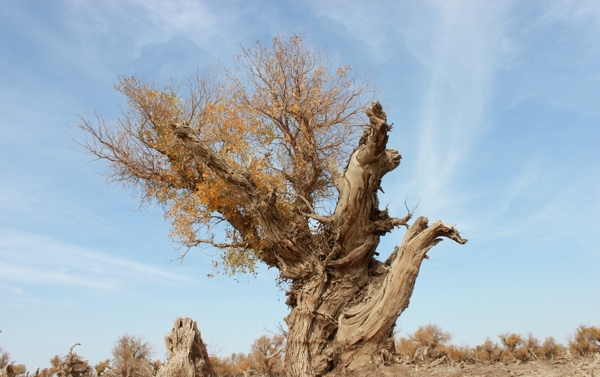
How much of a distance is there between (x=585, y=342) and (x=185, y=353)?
40.2 feet

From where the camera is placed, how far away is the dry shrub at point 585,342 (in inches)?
556

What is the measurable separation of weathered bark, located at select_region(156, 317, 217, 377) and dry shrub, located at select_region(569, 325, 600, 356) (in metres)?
11.3

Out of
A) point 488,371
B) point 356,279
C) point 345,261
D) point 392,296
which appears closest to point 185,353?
point 345,261

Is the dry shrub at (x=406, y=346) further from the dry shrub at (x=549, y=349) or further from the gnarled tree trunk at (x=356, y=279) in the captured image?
the gnarled tree trunk at (x=356, y=279)

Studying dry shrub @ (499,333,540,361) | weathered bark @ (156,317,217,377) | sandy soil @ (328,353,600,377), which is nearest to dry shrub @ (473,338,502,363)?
dry shrub @ (499,333,540,361)

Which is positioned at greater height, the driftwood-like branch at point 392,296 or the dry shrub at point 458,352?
the driftwood-like branch at point 392,296

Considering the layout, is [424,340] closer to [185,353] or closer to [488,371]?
[488,371]

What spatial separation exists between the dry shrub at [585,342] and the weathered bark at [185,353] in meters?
11.3

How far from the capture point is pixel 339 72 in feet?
48.6

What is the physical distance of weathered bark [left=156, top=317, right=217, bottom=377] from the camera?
10656 mm

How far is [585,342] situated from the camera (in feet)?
46.9

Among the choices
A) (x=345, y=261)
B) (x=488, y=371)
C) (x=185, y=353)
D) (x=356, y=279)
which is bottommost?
(x=488, y=371)

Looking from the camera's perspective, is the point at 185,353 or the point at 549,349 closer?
the point at 185,353

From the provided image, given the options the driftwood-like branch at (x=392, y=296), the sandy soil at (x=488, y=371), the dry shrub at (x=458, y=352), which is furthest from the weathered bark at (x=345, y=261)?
the dry shrub at (x=458, y=352)
